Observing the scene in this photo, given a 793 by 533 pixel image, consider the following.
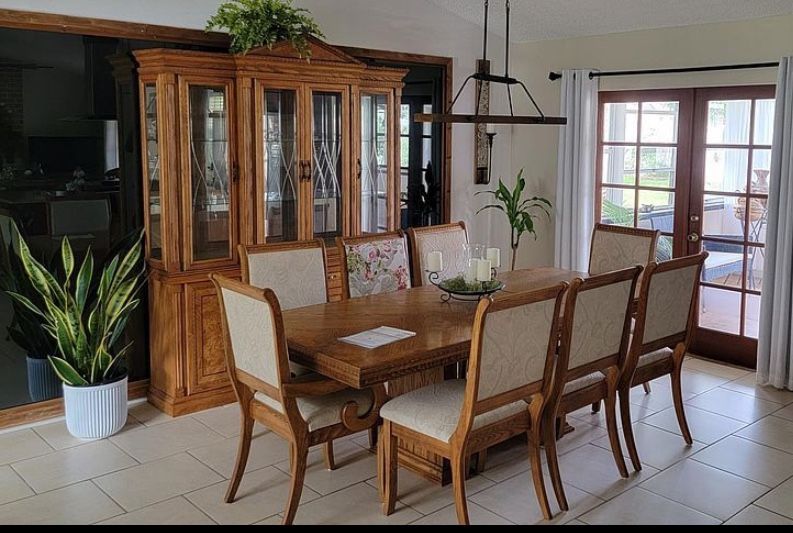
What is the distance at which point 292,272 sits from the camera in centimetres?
396

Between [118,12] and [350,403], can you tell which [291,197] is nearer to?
[118,12]

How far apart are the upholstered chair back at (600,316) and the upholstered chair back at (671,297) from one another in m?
0.23

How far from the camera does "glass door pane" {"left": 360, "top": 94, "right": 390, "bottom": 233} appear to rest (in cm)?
519

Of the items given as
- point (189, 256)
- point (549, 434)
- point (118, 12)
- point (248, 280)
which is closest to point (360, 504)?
point (549, 434)

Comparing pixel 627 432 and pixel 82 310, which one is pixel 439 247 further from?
pixel 82 310

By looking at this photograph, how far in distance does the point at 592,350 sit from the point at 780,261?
2.11 m

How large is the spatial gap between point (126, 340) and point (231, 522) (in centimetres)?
178

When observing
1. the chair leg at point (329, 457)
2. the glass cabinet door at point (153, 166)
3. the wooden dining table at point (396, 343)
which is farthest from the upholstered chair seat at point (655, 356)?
the glass cabinet door at point (153, 166)

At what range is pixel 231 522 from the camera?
3215 mm

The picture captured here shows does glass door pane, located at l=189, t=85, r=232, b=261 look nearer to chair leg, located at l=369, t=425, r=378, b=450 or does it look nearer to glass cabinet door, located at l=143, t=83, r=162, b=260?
glass cabinet door, located at l=143, t=83, r=162, b=260

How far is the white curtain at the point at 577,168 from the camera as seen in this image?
5.86 metres

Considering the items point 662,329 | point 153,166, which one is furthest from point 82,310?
point 662,329

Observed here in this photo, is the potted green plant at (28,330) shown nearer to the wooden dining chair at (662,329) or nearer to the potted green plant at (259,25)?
the potted green plant at (259,25)

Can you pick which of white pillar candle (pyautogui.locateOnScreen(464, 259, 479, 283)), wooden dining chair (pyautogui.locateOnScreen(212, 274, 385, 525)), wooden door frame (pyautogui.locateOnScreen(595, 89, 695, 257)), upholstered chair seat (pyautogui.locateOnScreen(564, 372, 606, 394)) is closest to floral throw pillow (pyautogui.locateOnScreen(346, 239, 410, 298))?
white pillar candle (pyautogui.locateOnScreen(464, 259, 479, 283))
